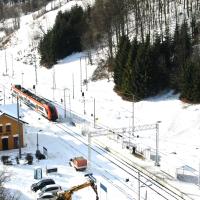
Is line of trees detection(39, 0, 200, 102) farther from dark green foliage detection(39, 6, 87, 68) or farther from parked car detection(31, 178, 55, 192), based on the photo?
parked car detection(31, 178, 55, 192)

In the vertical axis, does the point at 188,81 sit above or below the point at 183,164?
A: above

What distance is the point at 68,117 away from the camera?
2569 inches

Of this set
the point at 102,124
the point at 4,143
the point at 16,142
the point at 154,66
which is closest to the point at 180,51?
the point at 154,66

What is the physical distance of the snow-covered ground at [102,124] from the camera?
43.2 meters

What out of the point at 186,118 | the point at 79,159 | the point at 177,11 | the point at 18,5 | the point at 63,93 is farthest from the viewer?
the point at 18,5

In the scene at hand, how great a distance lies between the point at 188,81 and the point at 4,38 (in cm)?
8799

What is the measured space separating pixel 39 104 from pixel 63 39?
33442 mm

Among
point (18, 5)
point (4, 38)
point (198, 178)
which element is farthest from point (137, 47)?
point (18, 5)

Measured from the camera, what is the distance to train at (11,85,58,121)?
208 feet

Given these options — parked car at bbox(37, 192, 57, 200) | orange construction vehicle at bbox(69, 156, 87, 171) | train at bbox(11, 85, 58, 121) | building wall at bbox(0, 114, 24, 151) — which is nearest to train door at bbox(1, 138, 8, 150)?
building wall at bbox(0, 114, 24, 151)

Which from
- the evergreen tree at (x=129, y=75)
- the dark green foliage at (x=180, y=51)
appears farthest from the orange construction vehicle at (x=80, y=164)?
the dark green foliage at (x=180, y=51)

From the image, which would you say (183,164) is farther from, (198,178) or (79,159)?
(79,159)

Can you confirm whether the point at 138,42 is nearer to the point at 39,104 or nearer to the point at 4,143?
the point at 39,104

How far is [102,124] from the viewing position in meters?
60.5
